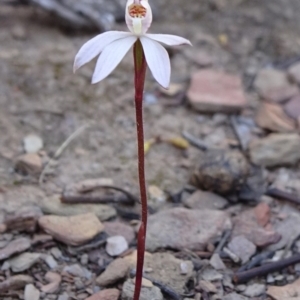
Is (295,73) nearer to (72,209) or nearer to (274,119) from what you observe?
(274,119)

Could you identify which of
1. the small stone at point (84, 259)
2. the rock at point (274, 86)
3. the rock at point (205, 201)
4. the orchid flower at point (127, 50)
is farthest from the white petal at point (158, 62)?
the rock at point (274, 86)

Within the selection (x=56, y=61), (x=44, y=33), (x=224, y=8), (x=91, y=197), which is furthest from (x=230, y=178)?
(x=224, y=8)

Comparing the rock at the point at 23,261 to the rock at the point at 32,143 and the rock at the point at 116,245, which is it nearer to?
the rock at the point at 116,245

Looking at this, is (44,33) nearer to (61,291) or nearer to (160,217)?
(160,217)

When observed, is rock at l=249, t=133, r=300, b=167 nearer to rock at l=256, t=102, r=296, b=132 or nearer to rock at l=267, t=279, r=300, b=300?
rock at l=256, t=102, r=296, b=132

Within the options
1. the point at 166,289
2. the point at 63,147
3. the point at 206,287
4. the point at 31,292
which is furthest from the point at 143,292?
the point at 63,147

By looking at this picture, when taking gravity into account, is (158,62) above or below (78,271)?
above
